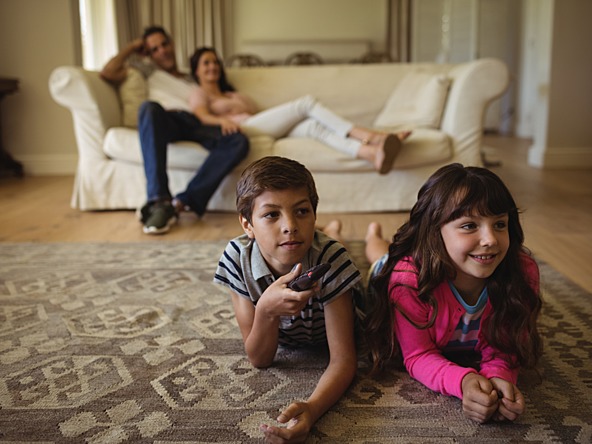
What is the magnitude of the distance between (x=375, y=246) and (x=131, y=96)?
75.1 inches

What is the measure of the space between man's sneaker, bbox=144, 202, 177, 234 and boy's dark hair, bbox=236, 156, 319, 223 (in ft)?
4.94

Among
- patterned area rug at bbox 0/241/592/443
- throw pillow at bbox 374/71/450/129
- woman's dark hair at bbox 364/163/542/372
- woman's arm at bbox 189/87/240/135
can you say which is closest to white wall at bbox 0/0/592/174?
throw pillow at bbox 374/71/450/129

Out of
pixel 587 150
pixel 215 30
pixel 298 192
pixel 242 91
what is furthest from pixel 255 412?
pixel 215 30

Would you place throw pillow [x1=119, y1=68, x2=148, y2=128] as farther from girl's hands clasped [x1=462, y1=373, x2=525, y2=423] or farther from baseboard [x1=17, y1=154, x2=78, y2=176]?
girl's hands clasped [x1=462, y1=373, x2=525, y2=423]

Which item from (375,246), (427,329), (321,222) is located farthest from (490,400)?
(321,222)

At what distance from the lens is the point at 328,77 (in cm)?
357

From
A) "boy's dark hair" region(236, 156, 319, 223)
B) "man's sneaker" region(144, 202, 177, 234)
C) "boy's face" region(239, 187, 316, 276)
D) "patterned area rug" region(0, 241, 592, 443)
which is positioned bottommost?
"man's sneaker" region(144, 202, 177, 234)

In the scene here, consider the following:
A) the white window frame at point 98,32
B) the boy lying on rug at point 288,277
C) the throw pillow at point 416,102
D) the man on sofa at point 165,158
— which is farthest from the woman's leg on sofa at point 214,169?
the white window frame at point 98,32

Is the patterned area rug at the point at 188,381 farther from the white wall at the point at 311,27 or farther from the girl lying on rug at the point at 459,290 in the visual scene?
the white wall at the point at 311,27

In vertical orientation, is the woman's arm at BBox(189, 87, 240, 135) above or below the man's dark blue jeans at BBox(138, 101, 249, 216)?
above

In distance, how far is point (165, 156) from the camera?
2.77 meters

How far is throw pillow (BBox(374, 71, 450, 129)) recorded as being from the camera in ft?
10.3

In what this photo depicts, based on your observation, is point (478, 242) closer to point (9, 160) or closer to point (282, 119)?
point (282, 119)

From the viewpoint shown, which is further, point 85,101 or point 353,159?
point 85,101
